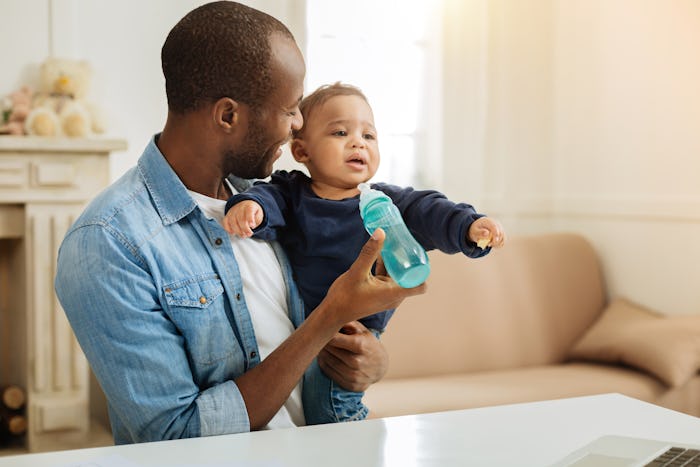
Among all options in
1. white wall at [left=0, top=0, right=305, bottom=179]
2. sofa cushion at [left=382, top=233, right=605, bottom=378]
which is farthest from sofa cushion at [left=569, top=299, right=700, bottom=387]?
white wall at [left=0, top=0, right=305, bottom=179]

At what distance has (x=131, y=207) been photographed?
4.34ft

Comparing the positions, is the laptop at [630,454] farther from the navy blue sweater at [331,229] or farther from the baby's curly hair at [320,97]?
the baby's curly hair at [320,97]

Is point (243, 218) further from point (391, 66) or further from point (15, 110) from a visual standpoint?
point (391, 66)

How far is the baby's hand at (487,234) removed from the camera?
1407 millimetres

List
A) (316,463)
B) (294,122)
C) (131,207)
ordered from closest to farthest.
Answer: (316,463), (131,207), (294,122)

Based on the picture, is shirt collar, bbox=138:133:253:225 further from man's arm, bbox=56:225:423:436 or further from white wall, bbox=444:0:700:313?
white wall, bbox=444:0:700:313

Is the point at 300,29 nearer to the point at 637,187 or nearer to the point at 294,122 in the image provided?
the point at 637,187

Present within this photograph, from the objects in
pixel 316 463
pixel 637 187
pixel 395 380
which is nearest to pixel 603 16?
pixel 637 187

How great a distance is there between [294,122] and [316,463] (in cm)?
63

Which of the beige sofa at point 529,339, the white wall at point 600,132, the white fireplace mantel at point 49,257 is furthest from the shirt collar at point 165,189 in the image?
the white wall at point 600,132

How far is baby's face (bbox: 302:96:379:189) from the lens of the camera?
1.58m

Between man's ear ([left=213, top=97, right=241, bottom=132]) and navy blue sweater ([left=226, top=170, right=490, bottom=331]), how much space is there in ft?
0.43

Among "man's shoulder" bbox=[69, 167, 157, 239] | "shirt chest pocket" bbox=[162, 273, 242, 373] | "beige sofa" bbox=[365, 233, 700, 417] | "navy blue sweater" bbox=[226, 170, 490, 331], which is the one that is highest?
"man's shoulder" bbox=[69, 167, 157, 239]

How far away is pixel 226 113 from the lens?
138 centimetres
